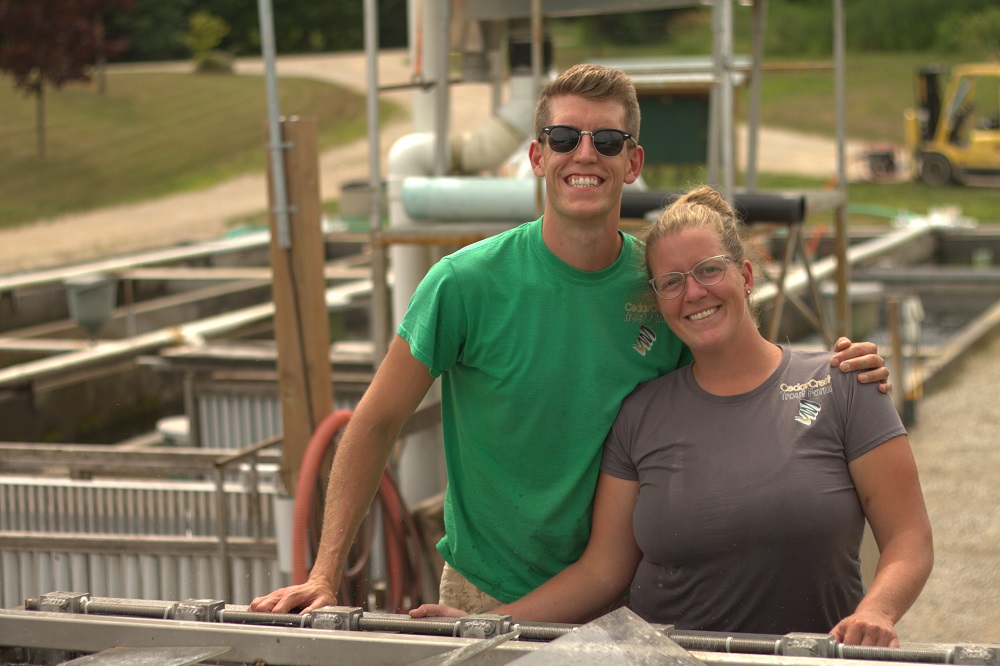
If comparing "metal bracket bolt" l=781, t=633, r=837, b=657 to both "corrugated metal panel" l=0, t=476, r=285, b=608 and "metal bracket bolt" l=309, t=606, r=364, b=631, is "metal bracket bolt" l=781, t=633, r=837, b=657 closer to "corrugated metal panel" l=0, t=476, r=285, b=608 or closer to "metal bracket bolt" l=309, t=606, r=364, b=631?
"metal bracket bolt" l=309, t=606, r=364, b=631

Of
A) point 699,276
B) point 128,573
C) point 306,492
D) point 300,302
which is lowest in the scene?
point 128,573

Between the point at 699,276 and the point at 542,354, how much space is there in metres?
0.34

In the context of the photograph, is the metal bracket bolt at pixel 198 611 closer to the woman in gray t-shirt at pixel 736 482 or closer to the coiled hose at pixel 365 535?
the woman in gray t-shirt at pixel 736 482

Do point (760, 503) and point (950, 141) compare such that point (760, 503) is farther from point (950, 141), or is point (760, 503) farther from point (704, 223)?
point (950, 141)

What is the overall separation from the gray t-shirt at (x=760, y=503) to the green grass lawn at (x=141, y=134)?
82.0ft

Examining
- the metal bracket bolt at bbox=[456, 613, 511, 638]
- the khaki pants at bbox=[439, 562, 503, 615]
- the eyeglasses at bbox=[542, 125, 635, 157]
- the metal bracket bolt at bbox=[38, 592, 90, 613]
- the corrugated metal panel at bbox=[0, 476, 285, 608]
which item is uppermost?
the eyeglasses at bbox=[542, 125, 635, 157]

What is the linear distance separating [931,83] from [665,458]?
24970 millimetres

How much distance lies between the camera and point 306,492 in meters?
4.36

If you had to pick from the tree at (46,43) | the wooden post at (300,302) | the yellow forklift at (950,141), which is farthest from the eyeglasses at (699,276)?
the tree at (46,43)

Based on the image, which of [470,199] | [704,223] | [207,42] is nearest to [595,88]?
[704,223]

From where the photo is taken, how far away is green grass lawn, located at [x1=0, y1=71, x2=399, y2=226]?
2889 centimetres

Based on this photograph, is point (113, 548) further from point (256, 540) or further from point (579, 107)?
point (579, 107)

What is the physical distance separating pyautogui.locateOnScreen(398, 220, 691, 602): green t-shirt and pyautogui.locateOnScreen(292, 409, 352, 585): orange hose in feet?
5.40

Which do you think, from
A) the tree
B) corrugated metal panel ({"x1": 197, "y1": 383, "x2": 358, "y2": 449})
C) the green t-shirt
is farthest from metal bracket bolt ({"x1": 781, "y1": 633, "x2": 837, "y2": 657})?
the tree
